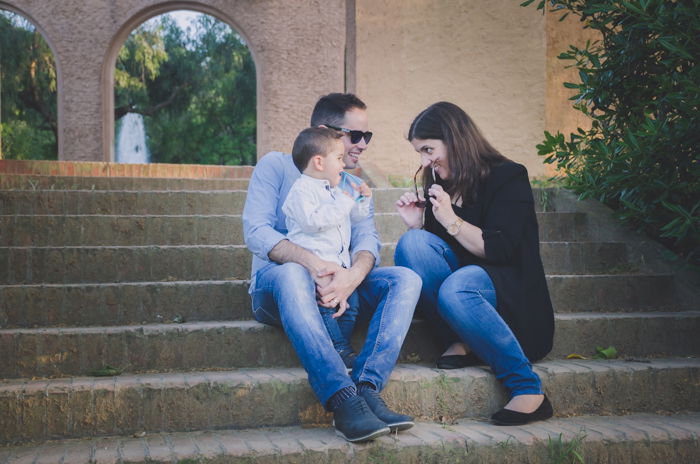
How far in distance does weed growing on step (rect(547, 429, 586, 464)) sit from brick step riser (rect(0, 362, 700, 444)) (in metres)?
0.36

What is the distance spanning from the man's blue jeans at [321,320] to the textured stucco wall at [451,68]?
4.47m

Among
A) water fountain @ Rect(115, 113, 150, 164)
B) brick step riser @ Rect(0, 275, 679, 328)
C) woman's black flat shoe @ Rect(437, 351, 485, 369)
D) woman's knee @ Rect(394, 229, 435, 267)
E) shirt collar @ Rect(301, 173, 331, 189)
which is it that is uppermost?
water fountain @ Rect(115, 113, 150, 164)

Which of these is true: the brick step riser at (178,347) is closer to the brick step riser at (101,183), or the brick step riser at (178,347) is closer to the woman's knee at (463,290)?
the woman's knee at (463,290)

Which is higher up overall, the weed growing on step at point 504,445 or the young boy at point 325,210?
the young boy at point 325,210

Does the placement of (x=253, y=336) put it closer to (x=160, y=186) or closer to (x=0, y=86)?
(x=160, y=186)

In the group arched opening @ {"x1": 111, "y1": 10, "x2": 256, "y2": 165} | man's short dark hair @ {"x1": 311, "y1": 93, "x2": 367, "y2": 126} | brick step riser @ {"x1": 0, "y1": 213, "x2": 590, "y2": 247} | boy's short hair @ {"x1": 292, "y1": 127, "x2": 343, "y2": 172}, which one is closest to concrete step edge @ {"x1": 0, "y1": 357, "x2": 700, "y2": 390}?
boy's short hair @ {"x1": 292, "y1": 127, "x2": 343, "y2": 172}

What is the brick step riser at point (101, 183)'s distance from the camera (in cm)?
505

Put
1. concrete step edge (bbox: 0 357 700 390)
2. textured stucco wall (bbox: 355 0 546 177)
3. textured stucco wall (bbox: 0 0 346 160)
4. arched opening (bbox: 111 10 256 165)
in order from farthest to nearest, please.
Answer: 1. arched opening (bbox: 111 10 256 165)
2. textured stucco wall (bbox: 0 0 346 160)
3. textured stucco wall (bbox: 355 0 546 177)
4. concrete step edge (bbox: 0 357 700 390)

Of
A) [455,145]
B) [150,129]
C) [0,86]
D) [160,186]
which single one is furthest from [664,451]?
[150,129]

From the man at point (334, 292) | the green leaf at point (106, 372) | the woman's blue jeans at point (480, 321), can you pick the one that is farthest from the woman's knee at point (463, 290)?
the green leaf at point (106, 372)

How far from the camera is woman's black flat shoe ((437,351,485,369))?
301cm

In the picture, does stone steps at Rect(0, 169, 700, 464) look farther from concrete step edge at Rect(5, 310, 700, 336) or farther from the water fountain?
the water fountain

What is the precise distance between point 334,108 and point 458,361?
1283mm

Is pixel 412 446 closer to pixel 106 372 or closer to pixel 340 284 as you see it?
pixel 340 284
